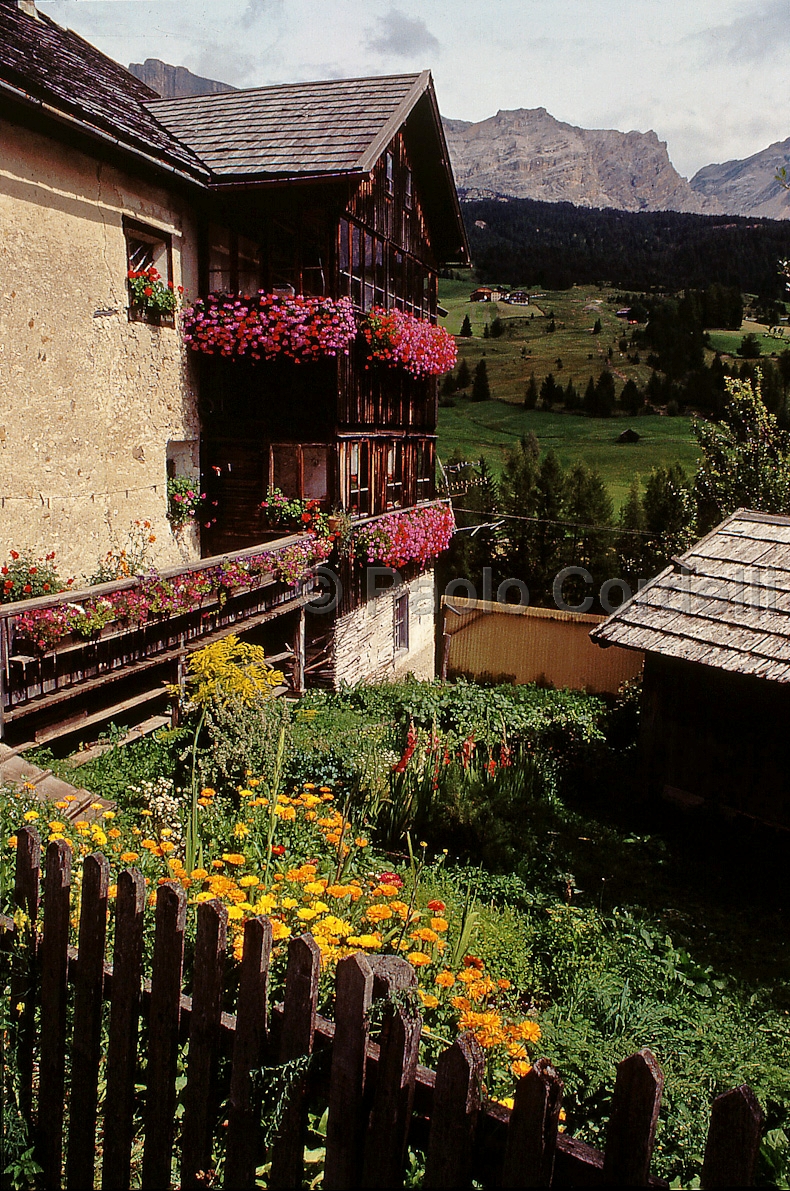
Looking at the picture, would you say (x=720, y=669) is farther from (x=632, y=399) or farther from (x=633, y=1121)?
(x=632, y=399)

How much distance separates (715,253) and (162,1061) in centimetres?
7262

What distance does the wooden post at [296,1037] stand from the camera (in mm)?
2336

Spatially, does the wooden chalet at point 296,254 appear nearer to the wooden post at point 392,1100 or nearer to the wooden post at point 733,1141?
the wooden post at point 392,1100

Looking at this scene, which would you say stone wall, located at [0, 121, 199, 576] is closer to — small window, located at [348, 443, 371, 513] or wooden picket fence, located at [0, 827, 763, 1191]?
small window, located at [348, 443, 371, 513]

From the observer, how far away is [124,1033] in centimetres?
277

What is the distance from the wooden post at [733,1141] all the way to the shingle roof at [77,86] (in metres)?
11.2

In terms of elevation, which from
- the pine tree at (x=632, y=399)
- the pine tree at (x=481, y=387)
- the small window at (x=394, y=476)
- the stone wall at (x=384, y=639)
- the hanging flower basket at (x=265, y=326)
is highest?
the pine tree at (x=481, y=387)

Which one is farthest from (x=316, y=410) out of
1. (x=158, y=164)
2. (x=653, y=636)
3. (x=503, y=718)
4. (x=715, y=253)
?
(x=715, y=253)

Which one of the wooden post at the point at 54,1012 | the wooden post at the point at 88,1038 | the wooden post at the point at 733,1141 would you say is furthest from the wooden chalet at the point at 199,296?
the wooden post at the point at 733,1141

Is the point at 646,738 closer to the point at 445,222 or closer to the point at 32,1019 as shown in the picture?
the point at 32,1019

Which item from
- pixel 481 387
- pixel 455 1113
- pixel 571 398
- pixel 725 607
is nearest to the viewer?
pixel 455 1113

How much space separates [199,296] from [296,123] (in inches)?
159

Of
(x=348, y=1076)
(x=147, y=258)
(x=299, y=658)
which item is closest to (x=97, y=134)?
(x=147, y=258)

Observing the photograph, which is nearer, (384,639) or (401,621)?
(384,639)
